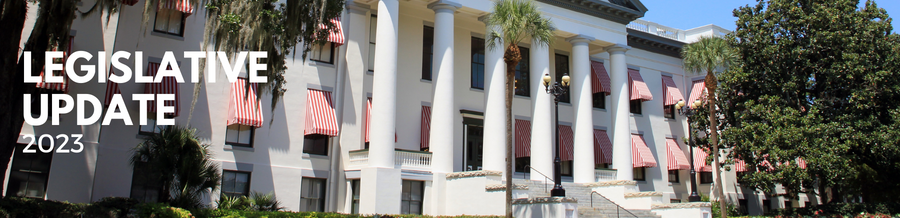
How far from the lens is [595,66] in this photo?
1415 inches

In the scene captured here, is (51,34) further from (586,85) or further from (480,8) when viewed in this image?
(586,85)

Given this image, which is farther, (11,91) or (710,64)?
(710,64)

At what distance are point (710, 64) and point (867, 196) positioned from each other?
34.2ft

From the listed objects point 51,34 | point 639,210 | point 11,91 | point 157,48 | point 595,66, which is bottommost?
point 639,210

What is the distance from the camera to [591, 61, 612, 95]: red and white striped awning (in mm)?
35125

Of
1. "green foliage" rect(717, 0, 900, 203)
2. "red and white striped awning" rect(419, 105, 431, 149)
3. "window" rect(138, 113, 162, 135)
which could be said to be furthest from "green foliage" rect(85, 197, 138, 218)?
"green foliage" rect(717, 0, 900, 203)

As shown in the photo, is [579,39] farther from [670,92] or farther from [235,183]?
[235,183]

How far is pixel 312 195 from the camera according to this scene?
26.3 metres

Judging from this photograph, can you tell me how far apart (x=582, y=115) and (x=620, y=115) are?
2.67m

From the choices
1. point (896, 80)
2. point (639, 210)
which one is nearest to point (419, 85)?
point (639, 210)

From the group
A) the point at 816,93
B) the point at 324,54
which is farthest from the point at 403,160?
the point at 816,93

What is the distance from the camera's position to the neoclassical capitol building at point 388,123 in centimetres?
2212

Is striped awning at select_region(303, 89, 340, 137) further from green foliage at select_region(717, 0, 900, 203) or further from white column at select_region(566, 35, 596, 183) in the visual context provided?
green foliage at select_region(717, 0, 900, 203)

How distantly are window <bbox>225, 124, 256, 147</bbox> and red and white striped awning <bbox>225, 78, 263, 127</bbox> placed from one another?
0.44 meters
